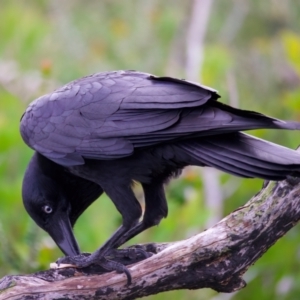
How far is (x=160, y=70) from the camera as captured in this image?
9.32 m

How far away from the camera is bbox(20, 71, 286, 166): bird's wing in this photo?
3699 millimetres

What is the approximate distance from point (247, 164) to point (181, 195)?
2.00 m

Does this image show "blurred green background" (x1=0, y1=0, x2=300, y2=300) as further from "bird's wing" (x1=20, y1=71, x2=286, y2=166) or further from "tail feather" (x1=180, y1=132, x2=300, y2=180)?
"tail feather" (x1=180, y1=132, x2=300, y2=180)

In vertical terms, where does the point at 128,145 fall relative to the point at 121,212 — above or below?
above

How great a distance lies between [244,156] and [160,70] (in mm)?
5806

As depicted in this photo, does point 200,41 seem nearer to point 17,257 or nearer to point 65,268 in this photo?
point 17,257

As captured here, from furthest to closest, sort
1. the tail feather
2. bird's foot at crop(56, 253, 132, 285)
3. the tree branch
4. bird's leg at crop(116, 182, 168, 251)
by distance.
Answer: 1. bird's leg at crop(116, 182, 168, 251)
2. bird's foot at crop(56, 253, 132, 285)
3. the tree branch
4. the tail feather

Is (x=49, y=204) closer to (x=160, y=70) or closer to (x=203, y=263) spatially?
(x=203, y=263)

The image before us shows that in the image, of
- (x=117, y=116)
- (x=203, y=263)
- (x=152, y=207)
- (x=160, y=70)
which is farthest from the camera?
(x=160, y=70)

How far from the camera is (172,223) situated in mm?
5918

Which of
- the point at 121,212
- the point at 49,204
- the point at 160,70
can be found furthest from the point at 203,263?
the point at 160,70

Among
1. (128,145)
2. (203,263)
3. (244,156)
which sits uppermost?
(128,145)

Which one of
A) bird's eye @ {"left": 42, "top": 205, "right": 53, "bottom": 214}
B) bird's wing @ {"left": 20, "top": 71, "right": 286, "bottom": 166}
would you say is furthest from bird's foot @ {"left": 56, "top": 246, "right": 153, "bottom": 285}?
bird's wing @ {"left": 20, "top": 71, "right": 286, "bottom": 166}

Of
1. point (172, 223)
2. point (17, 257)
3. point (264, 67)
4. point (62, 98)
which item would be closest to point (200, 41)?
point (264, 67)
